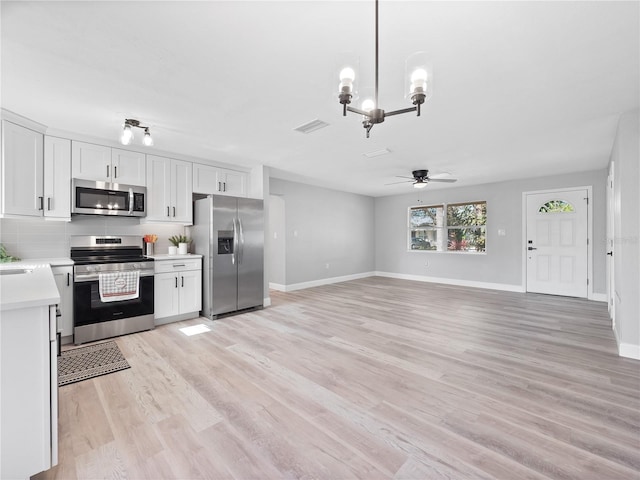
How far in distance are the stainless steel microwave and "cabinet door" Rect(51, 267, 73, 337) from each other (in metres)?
0.75

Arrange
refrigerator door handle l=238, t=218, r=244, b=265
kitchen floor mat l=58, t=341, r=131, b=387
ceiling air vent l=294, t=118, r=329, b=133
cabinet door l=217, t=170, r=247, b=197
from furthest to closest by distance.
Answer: cabinet door l=217, t=170, r=247, b=197 < refrigerator door handle l=238, t=218, r=244, b=265 < ceiling air vent l=294, t=118, r=329, b=133 < kitchen floor mat l=58, t=341, r=131, b=387

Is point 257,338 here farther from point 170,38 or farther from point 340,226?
point 340,226

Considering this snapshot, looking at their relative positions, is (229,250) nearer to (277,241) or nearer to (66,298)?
(66,298)

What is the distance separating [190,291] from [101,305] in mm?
1083

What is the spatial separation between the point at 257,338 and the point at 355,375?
1.41m

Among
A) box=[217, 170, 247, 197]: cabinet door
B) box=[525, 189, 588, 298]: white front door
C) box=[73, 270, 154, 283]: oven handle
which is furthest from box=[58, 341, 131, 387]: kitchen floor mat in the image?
box=[525, 189, 588, 298]: white front door

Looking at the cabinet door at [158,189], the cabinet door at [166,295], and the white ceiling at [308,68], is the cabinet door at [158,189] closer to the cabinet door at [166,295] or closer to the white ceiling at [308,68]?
the white ceiling at [308,68]

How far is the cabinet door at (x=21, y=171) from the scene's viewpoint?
2.93 m

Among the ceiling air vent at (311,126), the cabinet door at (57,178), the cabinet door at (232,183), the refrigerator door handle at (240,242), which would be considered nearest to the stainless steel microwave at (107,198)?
the cabinet door at (57,178)

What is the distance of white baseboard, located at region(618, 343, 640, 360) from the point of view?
290 cm

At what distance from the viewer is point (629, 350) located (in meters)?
2.94

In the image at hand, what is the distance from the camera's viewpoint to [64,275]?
128 inches

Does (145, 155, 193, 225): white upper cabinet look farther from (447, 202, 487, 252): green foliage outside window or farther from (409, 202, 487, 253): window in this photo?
(447, 202, 487, 252): green foliage outside window

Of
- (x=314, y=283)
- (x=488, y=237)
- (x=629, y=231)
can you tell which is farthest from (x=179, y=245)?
(x=488, y=237)
